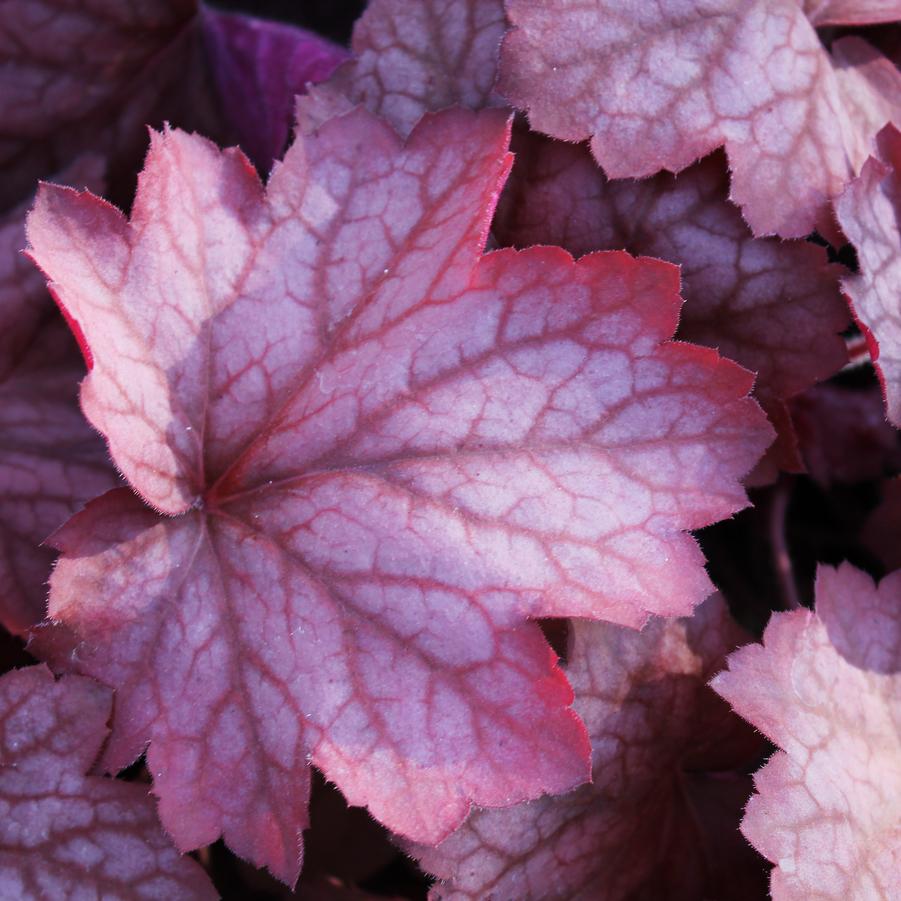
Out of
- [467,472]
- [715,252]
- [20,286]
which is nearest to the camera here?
[467,472]

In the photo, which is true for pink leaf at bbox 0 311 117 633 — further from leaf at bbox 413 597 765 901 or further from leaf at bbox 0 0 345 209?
leaf at bbox 413 597 765 901

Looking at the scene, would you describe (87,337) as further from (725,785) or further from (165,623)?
(725,785)

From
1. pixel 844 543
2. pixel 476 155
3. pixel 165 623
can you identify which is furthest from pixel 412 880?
Result: pixel 476 155

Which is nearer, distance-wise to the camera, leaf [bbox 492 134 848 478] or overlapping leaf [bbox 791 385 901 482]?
leaf [bbox 492 134 848 478]

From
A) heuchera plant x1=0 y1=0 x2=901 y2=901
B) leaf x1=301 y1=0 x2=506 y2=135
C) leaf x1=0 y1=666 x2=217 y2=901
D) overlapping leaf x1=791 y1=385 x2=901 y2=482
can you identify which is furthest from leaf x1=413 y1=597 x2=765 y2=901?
leaf x1=301 y1=0 x2=506 y2=135

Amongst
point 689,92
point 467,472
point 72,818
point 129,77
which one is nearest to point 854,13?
point 689,92

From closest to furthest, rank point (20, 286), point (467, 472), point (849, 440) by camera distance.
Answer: point (467, 472) < point (20, 286) < point (849, 440)

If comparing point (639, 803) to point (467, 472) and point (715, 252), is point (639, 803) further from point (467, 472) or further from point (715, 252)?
point (715, 252)

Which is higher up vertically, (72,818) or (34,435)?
(34,435)
